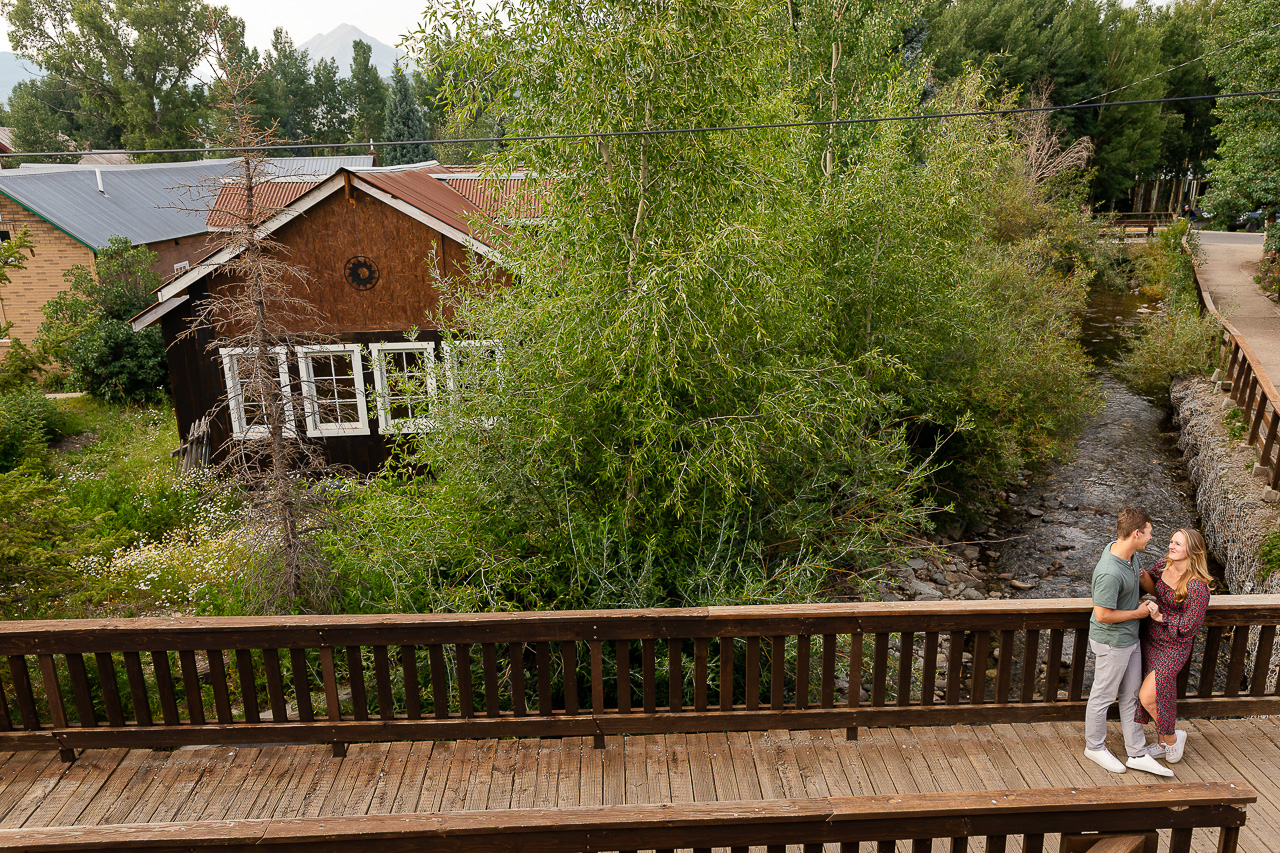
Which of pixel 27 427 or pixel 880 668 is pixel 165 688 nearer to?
pixel 880 668

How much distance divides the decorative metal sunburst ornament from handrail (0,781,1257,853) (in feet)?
34.4

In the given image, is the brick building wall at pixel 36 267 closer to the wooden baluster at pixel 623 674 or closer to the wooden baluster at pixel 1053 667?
the wooden baluster at pixel 623 674

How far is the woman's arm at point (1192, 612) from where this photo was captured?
4551 millimetres

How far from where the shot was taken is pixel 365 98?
68750 millimetres

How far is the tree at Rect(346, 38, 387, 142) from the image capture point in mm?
65938

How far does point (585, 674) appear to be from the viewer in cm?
645

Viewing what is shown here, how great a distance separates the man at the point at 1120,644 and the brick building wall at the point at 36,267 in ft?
91.5

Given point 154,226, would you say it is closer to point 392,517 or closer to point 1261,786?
point 392,517

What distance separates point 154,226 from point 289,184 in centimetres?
951

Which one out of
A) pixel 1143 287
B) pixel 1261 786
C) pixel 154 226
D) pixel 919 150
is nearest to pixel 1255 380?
pixel 919 150

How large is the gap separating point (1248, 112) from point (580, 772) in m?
25.4

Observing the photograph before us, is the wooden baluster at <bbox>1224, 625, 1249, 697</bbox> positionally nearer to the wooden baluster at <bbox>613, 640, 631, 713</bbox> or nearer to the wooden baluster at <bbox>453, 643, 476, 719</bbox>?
the wooden baluster at <bbox>613, 640, 631, 713</bbox>

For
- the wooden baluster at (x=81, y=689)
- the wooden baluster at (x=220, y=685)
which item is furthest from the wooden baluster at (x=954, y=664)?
the wooden baluster at (x=81, y=689)

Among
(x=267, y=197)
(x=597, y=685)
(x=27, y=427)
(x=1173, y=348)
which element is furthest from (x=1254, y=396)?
(x=267, y=197)
